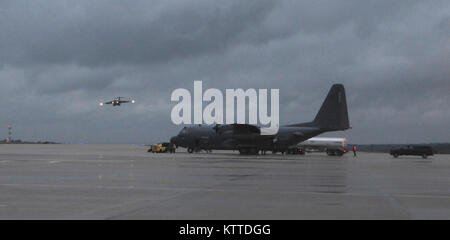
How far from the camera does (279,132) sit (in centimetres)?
5128

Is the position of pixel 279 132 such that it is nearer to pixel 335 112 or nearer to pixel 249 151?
pixel 249 151

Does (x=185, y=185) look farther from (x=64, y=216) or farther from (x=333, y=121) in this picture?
(x=333, y=121)

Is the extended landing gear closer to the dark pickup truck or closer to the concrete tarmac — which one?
the dark pickup truck

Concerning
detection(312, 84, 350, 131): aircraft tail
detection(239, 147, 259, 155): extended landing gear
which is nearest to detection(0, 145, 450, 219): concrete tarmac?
detection(312, 84, 350, 131): aircraft tail

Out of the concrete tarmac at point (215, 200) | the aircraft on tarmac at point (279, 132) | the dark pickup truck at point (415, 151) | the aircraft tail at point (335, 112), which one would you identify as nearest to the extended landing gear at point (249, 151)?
the aircraft on tarmac at point (279, 132)

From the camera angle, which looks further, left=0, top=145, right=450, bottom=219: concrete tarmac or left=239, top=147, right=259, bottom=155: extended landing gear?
left=239, top=147, right=259, bottom=155: extended landing gear

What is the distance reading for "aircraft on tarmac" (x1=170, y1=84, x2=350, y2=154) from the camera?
49.6 metres

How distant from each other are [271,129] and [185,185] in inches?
1435

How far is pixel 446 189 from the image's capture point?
1508 centimetres

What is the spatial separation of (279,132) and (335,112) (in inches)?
280

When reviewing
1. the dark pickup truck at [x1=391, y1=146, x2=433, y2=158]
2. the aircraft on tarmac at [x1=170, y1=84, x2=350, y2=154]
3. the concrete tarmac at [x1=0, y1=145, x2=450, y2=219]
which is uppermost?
the aircraft on tarmac at [x1=170, y1=84, x2=350, y2=154]

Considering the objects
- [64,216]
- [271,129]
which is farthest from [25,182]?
[271,129]

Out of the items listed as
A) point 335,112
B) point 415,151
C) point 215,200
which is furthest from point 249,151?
point 215,200
